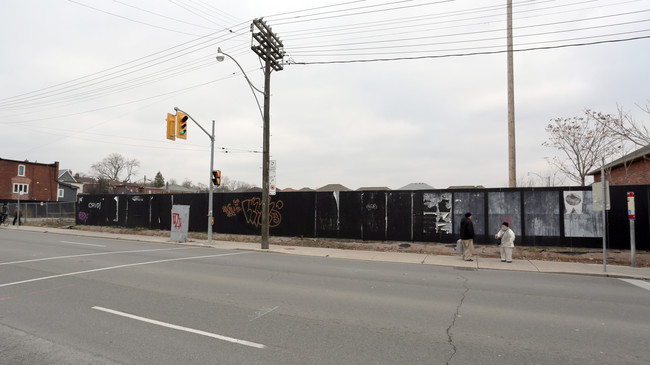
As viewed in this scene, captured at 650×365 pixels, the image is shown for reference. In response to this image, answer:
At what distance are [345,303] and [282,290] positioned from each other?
5.21 ft

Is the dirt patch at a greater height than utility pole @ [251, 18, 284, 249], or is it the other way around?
utility pole @ [251, 18, 284, 249]

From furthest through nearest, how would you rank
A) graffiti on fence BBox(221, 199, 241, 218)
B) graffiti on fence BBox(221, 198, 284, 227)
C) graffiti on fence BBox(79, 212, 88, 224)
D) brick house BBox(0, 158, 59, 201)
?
brick house BBox(0, 158, 59, 201), graffiti on fence BBox(79, 212, 88, 224), graffiti on fence BBox(221, 199, 241, 218), graffiti on fence BBox(221, 198, 284, 227)

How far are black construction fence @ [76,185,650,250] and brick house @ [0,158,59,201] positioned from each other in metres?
47.0

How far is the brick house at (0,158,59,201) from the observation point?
169 feet

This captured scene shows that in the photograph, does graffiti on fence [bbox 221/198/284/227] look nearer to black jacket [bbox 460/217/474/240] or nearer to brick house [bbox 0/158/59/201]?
black jacket [bbox 460/217/474/240]

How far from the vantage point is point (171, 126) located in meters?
15.9

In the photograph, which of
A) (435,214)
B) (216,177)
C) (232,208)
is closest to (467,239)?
(435,214)

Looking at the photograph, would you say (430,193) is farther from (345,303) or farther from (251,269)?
(345,303)

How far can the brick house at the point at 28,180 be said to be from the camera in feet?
169

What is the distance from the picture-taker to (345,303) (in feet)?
21.2

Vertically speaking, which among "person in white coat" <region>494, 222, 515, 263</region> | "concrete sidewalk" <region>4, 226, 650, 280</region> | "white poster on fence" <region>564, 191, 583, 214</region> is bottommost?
"concrete sidewalk" <region>4, 226, 650, 280</region>

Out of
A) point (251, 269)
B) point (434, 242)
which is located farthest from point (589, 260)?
point (251, 269)

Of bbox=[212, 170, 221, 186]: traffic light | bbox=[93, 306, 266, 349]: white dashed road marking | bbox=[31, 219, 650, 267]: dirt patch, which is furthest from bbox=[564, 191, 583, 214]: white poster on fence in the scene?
bbox=[212, 170, 221, 186]: traffic light

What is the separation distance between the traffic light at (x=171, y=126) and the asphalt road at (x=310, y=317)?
24.8 feet
